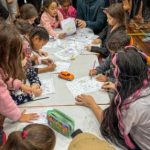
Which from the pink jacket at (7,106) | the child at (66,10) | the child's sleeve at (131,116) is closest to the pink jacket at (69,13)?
the child at (66,10)

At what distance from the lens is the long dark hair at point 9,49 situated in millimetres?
1539

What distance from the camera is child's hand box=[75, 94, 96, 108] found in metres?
1.69

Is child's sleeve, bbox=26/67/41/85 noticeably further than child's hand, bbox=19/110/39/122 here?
Yes

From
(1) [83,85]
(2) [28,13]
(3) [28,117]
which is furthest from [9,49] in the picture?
(2) [28,13]

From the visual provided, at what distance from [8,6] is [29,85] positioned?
2.34 metres

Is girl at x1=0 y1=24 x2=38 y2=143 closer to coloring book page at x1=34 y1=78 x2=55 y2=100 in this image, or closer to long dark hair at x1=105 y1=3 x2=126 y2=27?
coloring book page at x1=34 y1=78 x2=55 y2=100

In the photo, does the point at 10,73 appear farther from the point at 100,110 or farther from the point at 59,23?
the point at 59,23

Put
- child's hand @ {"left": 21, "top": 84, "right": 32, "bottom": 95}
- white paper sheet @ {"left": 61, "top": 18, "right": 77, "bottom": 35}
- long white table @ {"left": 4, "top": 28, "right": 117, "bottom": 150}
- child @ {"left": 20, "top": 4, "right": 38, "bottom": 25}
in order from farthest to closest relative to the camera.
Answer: white paper sheet @ {"left": 61, "top": 18, "right": 77, "bottom": 35} < child @ {"left": 20, "top": 4, "right": 38, "bottom": 25} < child's hand @ {"left": 21, "top": 84, "right": 32, "bottom": 95} < long white table @ {"left": 4, "top": 28, "right": 117, "bottom": 150}

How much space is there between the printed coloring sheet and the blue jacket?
1313 millimetres

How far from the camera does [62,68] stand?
2.24 meters

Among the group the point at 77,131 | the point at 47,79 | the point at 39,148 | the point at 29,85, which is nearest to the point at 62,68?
the point at 47,79

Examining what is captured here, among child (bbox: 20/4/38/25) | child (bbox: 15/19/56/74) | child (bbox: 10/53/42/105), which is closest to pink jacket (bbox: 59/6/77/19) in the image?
child (bbox: 20/4/38/25)

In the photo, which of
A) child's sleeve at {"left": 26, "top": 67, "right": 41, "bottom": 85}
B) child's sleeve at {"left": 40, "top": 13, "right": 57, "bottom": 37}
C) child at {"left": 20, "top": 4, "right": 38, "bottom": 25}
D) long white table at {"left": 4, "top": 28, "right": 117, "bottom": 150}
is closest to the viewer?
long white table at {"left": 4, "top": 28, "right": 117, "bottom": 150}

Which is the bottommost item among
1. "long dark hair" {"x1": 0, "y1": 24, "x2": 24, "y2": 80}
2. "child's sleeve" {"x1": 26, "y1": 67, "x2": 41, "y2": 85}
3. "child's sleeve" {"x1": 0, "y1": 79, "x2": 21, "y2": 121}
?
"child's sleeve" {"x1": 26, "y1": 67, "x2": 41, "y2": 85}
